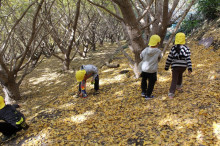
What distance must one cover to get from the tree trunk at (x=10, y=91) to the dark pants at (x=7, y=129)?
3325mm

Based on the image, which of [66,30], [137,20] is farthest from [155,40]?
[66,30]

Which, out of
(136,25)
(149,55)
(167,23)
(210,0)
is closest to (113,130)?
(149,55)

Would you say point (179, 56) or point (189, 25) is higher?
point (189, 25)

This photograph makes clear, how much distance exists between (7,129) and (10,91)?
11.5 feet

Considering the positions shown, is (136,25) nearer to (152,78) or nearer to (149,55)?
(149,55)

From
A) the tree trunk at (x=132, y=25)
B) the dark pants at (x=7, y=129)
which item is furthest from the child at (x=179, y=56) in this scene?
the dark pants at (x=7, y=129)

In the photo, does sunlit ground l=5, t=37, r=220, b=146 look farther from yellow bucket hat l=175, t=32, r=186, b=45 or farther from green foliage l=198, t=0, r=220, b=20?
green foliage l=198, t=0, r=220, b=20

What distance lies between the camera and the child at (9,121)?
342cm

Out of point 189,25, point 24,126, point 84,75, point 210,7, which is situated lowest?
point 24,126

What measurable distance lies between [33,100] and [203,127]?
6.65 meters

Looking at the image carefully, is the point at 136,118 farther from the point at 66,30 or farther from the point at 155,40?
the point at 66,30

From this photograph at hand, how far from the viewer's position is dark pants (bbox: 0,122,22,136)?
345 cm

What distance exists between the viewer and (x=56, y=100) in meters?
5.49

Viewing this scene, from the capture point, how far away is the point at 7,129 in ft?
11.5
